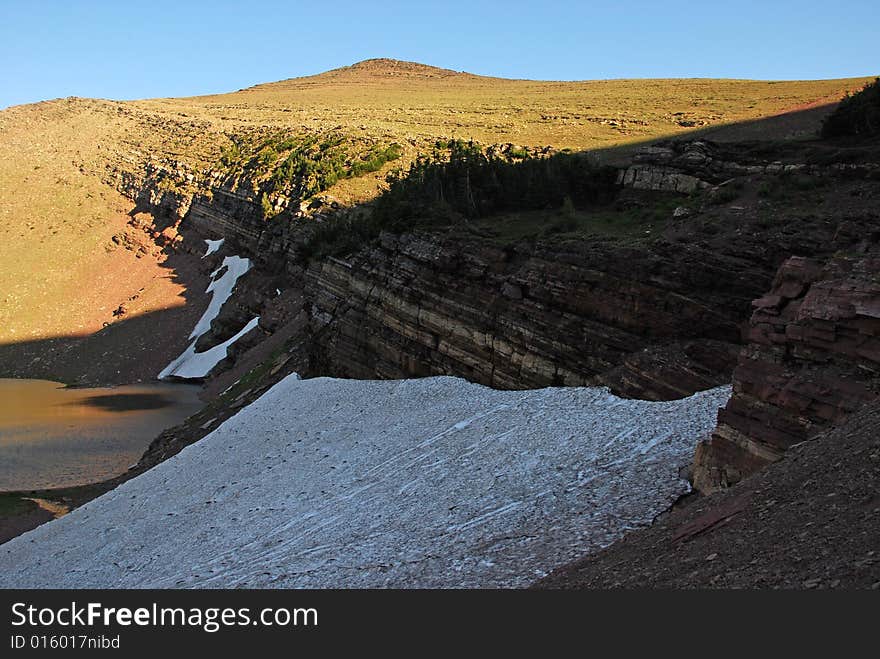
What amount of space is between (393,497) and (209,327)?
32.5m

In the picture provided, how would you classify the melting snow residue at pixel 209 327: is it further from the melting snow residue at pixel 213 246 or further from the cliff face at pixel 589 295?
the cliff face at pixel 589 295

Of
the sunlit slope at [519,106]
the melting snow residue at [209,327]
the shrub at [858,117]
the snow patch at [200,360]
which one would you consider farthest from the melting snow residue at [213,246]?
the shrub at [858,117]

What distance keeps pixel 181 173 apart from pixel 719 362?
51931mm

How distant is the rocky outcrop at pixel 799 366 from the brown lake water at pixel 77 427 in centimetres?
2267

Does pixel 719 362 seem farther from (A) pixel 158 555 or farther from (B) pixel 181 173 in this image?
(B) pixel 181 173

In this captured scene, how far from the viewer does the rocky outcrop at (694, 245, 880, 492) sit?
11.6m

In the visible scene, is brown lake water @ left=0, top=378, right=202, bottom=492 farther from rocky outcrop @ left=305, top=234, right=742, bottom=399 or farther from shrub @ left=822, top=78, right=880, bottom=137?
shrub @ left=822, top=78, right=880, bottom=137

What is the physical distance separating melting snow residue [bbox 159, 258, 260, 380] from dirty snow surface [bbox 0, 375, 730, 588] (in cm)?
1916

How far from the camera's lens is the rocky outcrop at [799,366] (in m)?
11.6

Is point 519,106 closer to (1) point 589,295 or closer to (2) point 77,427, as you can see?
(2) point 77,427

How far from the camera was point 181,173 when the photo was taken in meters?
61.2

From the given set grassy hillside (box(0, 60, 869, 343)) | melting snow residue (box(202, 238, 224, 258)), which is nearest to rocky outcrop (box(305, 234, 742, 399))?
grassy hillside (box(0, 60, 869, 343))

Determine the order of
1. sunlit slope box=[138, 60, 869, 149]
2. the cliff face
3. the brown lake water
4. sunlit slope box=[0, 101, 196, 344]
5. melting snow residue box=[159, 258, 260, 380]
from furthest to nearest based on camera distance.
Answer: sunlit slope box=[138, 60, 869, 149] → sunlit slope box=[0, 101, 196, 344] → melting snow residue box=[159, 258, 260, 380] → the brown lake water → the cliff face

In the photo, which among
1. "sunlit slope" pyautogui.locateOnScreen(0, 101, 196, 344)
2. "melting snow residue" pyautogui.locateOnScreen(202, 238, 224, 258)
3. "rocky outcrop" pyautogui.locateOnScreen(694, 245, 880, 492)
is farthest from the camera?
"melting snow residue" pyautogui.locateOnScreen(202, 238, 224, 258)
